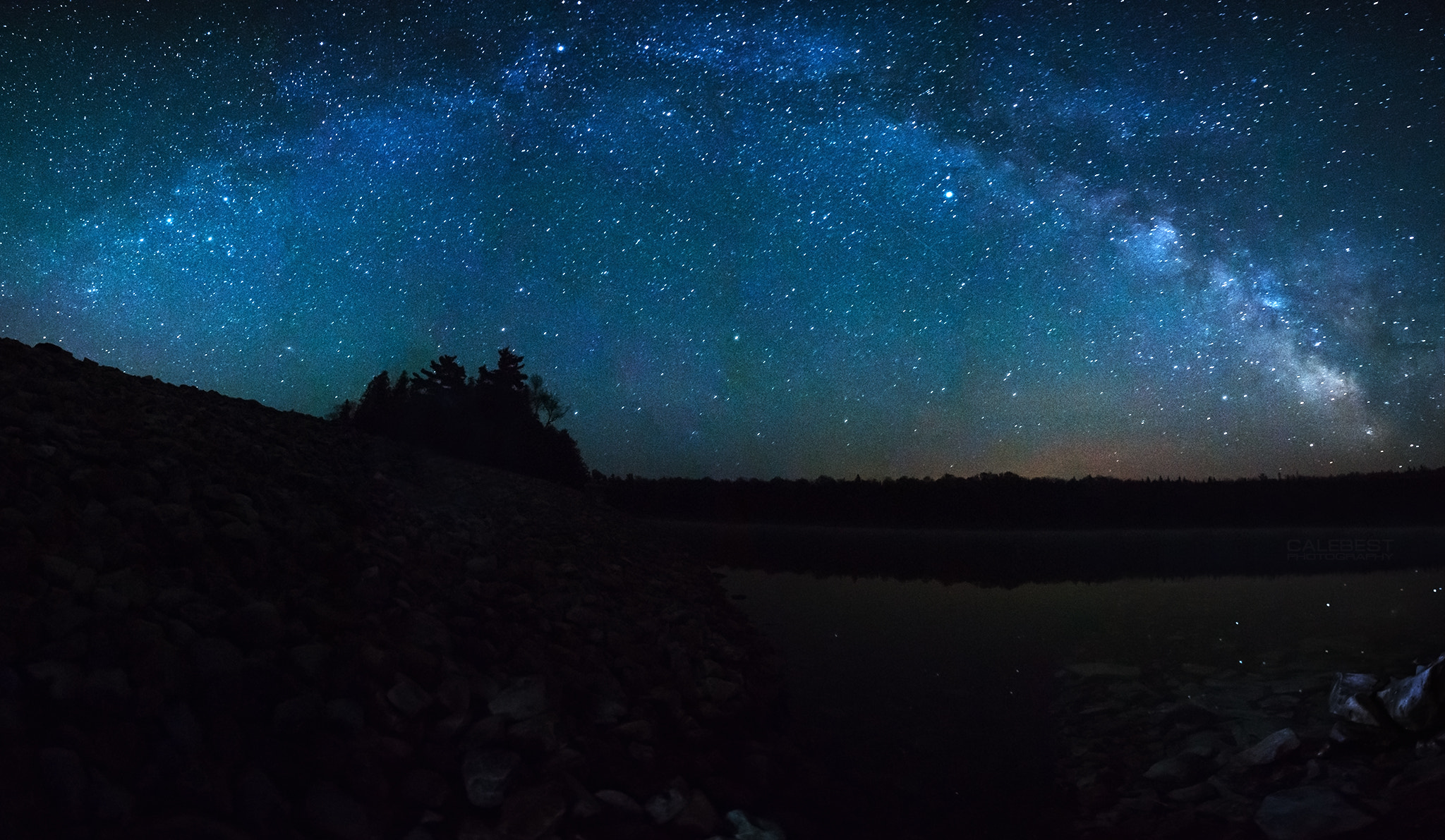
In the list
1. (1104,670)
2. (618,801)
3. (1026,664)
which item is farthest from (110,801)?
(1104,670)

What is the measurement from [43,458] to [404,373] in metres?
23.1

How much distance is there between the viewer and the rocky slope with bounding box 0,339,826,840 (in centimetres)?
375

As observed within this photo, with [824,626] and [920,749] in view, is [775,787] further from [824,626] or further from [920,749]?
[824,626]

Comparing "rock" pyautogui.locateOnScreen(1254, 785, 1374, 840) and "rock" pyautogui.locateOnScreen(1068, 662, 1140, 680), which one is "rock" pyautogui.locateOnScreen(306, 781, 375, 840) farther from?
"rock" pyautogui.locateOnScreen(1068, 662, 1140, 680)

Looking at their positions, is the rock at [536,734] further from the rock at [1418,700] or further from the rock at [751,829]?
A: the rock at [1418,700]

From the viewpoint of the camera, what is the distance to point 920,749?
22.2ft

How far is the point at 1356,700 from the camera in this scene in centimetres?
616

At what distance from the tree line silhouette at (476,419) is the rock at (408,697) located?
21096mm

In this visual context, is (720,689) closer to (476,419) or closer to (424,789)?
Answer: (424,789)

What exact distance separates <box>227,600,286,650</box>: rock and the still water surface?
491cm

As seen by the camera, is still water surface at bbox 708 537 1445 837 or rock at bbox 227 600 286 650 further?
still water surface at bbox 708 537 1445 837

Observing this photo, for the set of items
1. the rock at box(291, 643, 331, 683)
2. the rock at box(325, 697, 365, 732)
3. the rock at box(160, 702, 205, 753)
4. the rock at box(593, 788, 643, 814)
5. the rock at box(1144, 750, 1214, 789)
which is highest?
the rock at box(291, 643, 331, 683)

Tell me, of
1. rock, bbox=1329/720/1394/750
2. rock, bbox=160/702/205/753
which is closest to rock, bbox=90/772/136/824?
rock, bbox=160/702/205/753

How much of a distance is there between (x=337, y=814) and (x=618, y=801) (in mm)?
1812
